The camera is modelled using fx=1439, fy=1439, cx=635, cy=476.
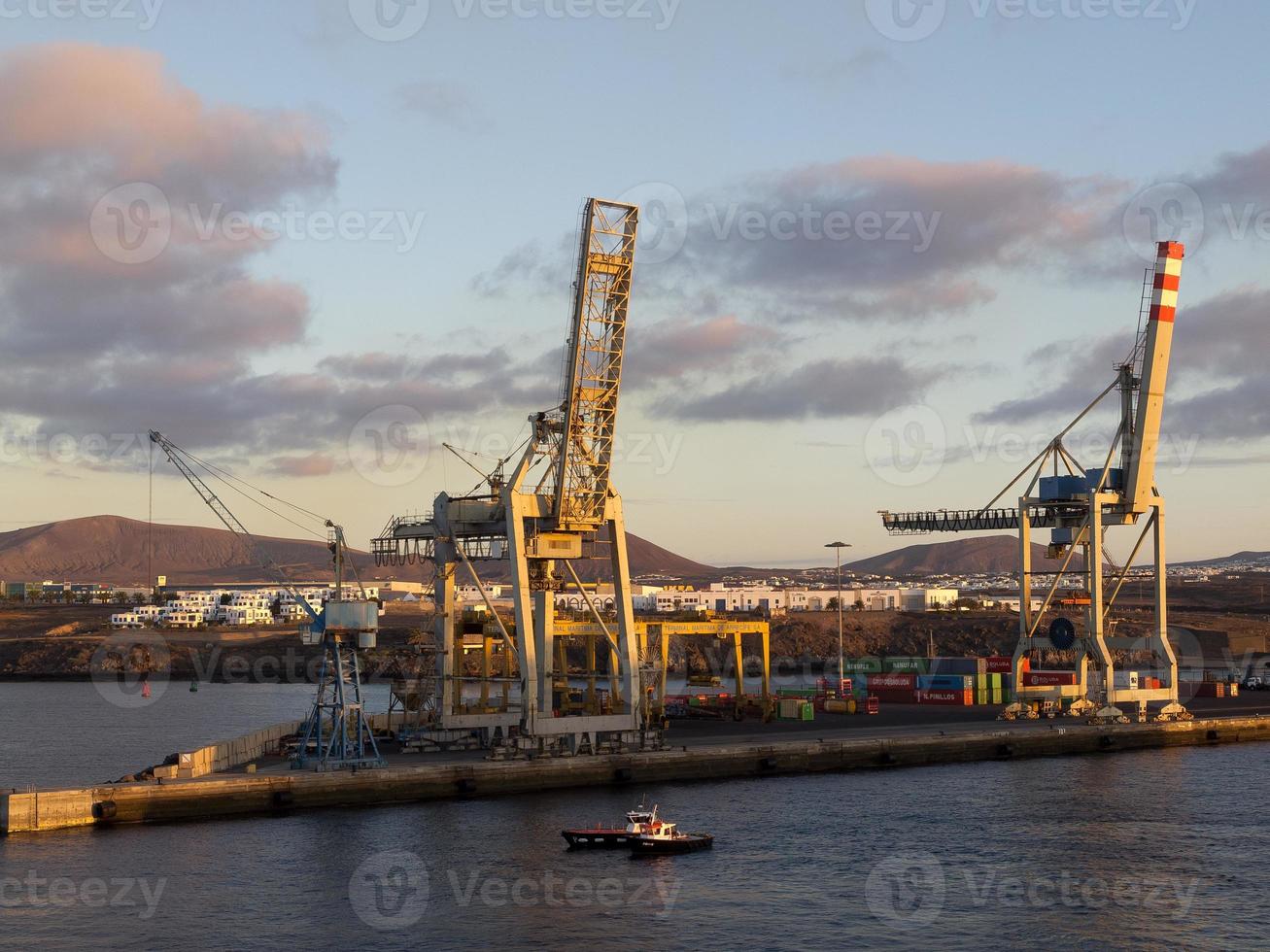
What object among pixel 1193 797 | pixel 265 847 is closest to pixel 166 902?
pixel 265 847

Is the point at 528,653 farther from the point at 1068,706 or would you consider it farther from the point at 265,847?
the point at 1068,706

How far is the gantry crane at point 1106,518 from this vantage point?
95.6 meters

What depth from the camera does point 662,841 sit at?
5688 cm

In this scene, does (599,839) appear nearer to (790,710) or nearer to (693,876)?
(693,876)

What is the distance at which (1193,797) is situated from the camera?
72.8m

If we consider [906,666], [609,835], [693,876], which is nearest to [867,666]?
[906,666]

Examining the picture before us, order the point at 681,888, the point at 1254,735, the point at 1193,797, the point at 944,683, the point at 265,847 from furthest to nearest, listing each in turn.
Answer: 1. the point at 944,683
2. the point at 1254,735
3. the point at 1193,797
4. the point at 265,847
5. the point at 681,888

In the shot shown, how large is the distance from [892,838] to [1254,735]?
53.9 metres

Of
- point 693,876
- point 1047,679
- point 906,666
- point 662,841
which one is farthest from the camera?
point 906,666

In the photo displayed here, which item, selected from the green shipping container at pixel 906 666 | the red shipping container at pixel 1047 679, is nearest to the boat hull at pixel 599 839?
the red shipping container at pixel 1047 679

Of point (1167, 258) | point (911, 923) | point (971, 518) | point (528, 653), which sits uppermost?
point (1167, 258)

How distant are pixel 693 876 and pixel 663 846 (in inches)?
143

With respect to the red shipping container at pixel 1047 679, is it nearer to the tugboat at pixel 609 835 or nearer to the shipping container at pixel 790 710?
the shipping container at pixel 790 710

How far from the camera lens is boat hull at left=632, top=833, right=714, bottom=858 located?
187 ft
